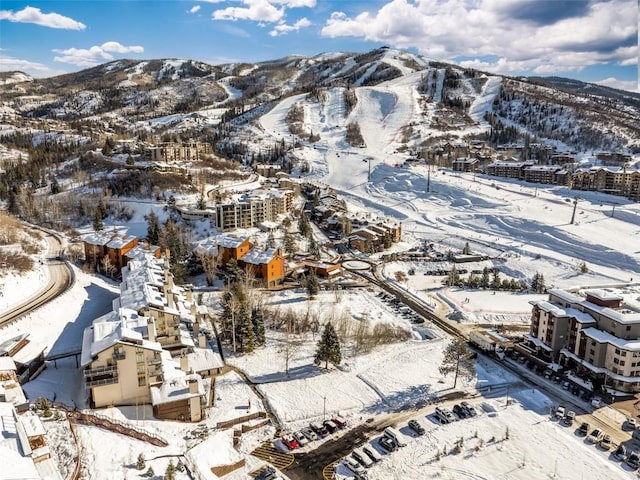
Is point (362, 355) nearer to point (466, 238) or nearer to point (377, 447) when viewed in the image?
point (377, 447)

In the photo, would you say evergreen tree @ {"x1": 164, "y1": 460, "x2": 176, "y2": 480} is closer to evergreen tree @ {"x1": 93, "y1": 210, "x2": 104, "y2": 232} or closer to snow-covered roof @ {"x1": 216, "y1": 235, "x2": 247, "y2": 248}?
snow-covered roof @ {"x1": 216, "y1": 235, "x2": 247, "y2": 248}

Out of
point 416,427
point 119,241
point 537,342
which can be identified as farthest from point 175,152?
point 416,427

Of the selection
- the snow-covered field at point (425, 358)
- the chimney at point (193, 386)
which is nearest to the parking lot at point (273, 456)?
the snow-covered field at point (425, 358)

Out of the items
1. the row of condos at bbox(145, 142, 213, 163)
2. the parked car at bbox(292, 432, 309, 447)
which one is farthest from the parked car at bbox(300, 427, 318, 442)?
the row of condos at bbox(145, 142, 213, 163)

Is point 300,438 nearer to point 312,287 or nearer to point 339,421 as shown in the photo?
point 339,421

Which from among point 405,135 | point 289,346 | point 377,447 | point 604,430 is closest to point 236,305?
point 289,346

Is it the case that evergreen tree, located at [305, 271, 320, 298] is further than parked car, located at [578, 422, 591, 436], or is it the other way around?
evergreen tree, located at [305, 271, 320, 298]
